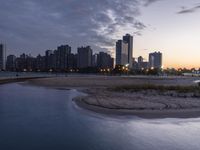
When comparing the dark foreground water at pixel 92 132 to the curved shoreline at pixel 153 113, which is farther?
the curved shoreline at pixel 153 113

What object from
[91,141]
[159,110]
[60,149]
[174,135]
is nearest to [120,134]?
[91,141]

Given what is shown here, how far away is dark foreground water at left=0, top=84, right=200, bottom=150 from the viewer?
14.6 m

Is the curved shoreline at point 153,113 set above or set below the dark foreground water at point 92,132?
above

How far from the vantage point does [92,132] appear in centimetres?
1755

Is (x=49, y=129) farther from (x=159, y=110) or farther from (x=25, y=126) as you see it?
A: (x=159, y=110)

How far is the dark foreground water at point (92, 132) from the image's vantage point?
14.6 meters

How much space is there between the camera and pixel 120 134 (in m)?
16.9

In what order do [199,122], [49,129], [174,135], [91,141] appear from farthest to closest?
[199,122], [49,129], [174,135], [91,141]

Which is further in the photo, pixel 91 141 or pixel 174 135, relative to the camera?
pixel 174 135

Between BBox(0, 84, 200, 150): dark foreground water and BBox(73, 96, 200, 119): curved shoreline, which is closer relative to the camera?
BBox(0, 84, 200, 150): dark foreground water

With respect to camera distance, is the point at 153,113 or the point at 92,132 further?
the point at 153,113

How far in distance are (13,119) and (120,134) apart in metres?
9.45

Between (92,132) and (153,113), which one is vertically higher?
(153,113)

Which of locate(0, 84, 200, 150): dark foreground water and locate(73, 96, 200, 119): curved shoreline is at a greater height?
locate(73, 96, 200, 119): curved shoreline
